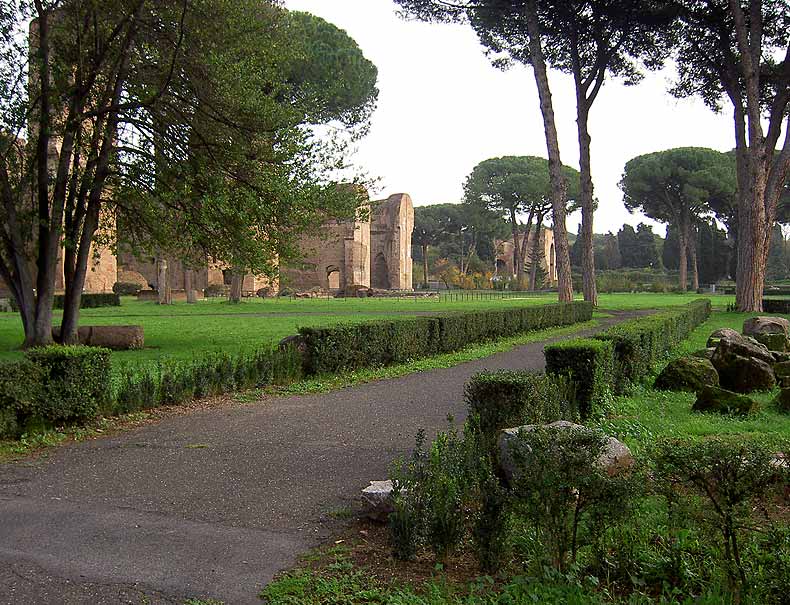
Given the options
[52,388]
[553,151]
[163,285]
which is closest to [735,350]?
[52,388]

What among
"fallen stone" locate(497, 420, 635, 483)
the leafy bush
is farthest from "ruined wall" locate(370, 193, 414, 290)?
the leafy bush

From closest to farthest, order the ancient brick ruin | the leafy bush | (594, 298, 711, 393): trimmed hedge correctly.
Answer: the leafy bush < (594, 298, 711, 393): trimmed hedge < the ancient brick ruin

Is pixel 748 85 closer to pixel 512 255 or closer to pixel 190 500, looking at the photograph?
pixel 190 500

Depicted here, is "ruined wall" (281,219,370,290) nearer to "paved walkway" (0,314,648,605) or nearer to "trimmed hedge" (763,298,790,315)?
"trimmed hedge" (763,298,790,315)

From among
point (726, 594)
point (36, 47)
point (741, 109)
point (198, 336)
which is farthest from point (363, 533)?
point (741, 109)

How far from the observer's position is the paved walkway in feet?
9.96

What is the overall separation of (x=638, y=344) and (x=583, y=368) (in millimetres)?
2133

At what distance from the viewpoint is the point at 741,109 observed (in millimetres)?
22062

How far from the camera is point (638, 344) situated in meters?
8.29

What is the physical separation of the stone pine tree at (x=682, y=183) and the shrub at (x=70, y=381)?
1788 inches

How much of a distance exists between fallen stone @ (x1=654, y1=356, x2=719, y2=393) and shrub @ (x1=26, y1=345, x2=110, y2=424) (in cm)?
613

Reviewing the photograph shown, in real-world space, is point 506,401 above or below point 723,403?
above

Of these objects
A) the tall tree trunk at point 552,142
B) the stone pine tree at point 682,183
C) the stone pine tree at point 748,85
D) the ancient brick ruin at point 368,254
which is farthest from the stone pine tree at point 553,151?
the stone pine tree at point 682,183

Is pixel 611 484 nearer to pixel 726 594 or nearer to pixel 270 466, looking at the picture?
pixel 726 594
